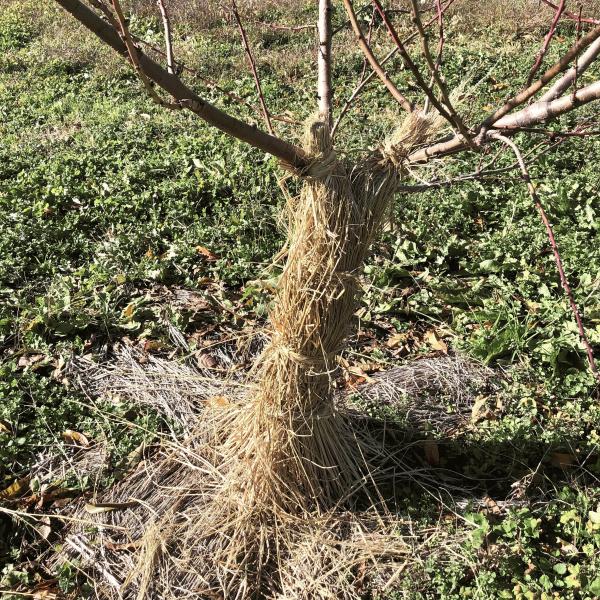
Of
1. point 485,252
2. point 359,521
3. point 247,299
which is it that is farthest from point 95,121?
point 359,521

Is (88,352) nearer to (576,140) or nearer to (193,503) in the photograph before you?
(193,503)

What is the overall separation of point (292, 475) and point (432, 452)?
0.74 metres

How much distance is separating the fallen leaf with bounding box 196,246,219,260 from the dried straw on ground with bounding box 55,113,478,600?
1.51 meters

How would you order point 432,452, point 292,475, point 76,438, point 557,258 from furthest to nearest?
point 76,438 → point 432,452 → point 292,475 → point 557,258

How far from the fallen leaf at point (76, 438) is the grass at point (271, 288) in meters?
0.03

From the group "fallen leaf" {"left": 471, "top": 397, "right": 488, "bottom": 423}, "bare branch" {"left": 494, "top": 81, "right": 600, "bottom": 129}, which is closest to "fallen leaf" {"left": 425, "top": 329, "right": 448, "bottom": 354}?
"fallen leaf" {"left": 471, "top": 397, "right": 488, "bottom": 423}

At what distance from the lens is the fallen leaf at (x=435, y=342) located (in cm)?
348

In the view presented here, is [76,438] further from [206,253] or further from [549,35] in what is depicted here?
[549,35]

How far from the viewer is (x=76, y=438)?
301cm

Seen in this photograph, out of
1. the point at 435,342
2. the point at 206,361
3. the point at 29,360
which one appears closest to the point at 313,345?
the point at 206,361

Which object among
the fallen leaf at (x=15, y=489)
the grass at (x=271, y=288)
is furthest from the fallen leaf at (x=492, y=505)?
the fallen leaf at (x=15, y=489)

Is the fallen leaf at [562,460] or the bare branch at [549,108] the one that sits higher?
the bare branch at [549,108]

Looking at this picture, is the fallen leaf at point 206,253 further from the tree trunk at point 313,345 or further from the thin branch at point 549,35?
the thin branch at point 549,35

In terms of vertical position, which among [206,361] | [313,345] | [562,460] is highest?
[313,345]
